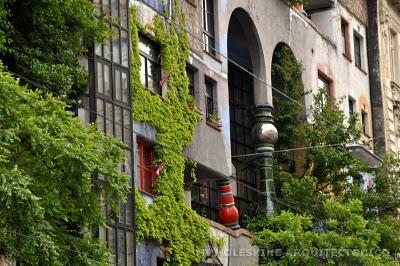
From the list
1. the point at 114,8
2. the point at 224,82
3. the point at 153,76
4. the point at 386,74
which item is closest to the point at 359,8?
the point at 386,74

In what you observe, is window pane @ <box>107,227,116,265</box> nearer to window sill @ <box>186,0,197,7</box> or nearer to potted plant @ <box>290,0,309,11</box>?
window sill @ <box>186,0,197,7</box>

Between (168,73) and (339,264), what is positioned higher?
(168,73)

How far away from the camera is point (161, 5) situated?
3981 cm

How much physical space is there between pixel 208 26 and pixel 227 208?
16.0 ft

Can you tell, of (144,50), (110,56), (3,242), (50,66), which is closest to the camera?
(3,242)

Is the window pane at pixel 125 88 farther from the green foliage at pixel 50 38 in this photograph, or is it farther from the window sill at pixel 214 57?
the window sill at pixel 214 57

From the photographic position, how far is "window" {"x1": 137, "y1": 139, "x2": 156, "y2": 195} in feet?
124

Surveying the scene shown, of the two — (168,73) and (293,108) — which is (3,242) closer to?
(168,73)

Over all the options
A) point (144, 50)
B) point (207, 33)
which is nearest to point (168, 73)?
point (144, 50)

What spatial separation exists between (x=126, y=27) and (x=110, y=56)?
1.18m

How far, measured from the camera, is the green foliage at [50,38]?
32188mm

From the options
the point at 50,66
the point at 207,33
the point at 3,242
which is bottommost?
the point at 3,242

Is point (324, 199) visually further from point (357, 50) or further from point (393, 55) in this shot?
point (393, 55)

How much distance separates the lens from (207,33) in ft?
140
